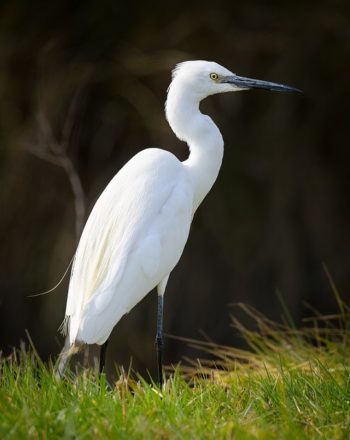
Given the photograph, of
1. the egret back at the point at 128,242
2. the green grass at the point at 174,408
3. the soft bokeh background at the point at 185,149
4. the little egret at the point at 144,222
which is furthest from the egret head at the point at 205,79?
the soft bokeh background at the point at 185,149

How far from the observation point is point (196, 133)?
3248mm

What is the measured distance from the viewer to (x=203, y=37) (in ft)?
17.0

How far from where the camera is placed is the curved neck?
Result: 323 centimetres

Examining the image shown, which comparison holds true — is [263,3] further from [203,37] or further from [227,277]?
[227,277]

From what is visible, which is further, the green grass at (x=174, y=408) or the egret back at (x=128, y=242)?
the egret back at (x=128, y=242)

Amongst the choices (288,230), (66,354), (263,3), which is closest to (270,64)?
(263,3)

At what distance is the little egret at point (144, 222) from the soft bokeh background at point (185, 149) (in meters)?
1.86

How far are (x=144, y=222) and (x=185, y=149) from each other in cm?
223

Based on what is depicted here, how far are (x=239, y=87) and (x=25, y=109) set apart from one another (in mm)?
2229

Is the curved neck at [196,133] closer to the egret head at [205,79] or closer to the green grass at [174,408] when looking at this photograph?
the egret head at [205,79]

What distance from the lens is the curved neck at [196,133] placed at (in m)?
3.23

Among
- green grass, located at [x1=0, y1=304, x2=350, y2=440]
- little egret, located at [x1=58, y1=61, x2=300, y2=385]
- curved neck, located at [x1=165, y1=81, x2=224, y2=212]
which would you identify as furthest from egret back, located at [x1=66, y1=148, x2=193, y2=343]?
green grass, located at [x1=0, y1=304, x2=350, y2=440]

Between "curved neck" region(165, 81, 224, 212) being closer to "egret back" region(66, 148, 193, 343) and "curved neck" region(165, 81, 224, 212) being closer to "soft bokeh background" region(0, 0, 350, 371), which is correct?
"egret back" region(66, 148, 193, 343)

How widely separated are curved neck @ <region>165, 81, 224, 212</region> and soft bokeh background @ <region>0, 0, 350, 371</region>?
1.85 metres
